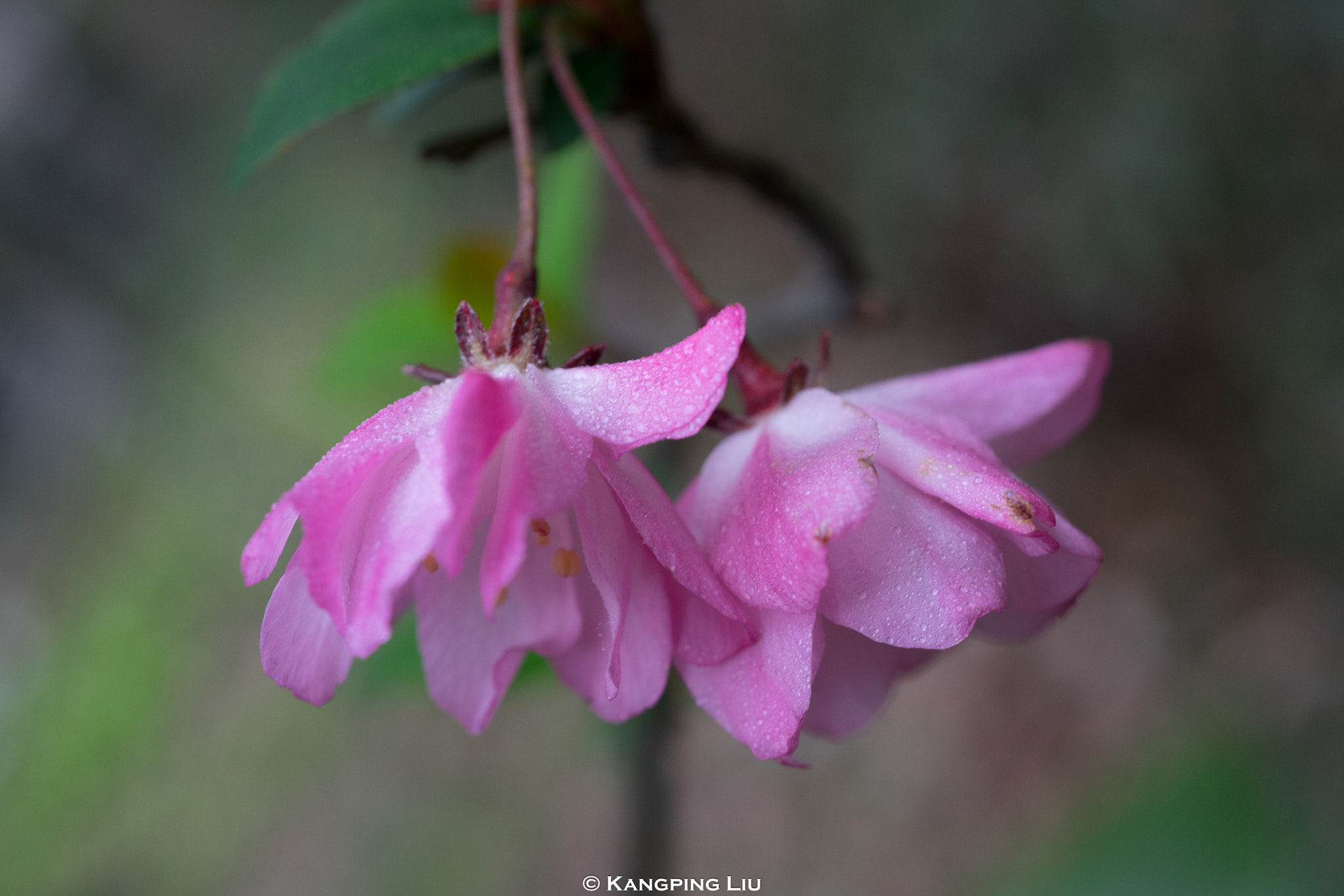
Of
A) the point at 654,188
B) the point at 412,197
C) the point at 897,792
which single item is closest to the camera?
the point at 897,792

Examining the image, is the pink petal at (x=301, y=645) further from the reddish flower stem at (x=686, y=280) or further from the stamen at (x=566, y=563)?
the reddish flower stem at (x=686, y=280)

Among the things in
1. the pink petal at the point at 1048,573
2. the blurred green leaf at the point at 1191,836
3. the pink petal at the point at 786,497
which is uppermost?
the pink petal at the point at 786,497

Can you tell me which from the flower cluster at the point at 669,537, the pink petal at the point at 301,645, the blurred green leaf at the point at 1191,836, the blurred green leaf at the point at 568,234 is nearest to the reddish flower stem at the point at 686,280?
the flower cluster at the point at 669,537

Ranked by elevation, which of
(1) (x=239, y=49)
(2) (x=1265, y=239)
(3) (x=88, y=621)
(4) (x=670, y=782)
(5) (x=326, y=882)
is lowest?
(5) (x=326, y=882)

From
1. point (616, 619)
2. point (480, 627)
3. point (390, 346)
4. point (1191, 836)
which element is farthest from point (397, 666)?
point (1191, 836)

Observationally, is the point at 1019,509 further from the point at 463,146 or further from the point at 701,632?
the point at 463,146

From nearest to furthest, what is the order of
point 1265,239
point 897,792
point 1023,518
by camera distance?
point 1023,518
point 1265,239
point 897,792

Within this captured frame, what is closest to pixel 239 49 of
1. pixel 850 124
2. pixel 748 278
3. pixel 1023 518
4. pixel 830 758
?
pixel 748 278

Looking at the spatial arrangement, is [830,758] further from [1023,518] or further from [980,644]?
[1023,518]
